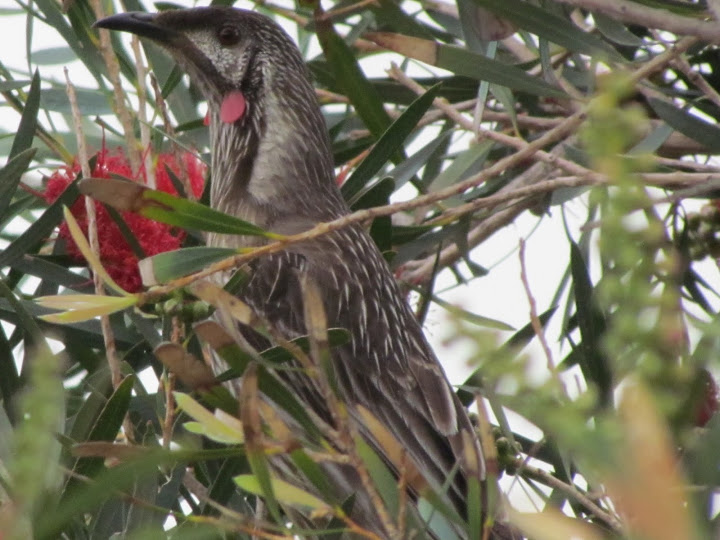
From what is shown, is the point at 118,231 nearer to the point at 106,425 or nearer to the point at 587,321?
the point at 106,425

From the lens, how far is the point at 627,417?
499 mm

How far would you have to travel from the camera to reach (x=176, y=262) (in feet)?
4.84

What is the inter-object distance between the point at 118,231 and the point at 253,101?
1.00m

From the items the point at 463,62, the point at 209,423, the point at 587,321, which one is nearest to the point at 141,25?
the point at 463,62

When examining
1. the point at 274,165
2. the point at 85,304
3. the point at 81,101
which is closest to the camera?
the point at 85,304

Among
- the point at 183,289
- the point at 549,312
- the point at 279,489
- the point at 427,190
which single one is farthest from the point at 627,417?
the point at 427,190

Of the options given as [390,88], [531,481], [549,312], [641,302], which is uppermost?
[641,302]

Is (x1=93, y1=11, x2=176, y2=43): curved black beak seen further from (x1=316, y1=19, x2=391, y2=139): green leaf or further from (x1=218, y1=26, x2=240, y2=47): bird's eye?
(x1=316, y1=19, x2=391, y2=139): green leaf

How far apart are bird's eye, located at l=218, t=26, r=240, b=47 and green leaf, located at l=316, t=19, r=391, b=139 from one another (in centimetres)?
68

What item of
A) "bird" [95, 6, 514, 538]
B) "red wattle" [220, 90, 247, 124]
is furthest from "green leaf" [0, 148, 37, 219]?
"red wattle" [220, 90, 247, 124]

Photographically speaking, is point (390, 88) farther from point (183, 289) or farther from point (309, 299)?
point (309, 299)

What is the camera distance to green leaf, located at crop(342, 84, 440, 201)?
2.12 meters

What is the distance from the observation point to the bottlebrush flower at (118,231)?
201 centimetres

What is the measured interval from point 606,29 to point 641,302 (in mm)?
1612
